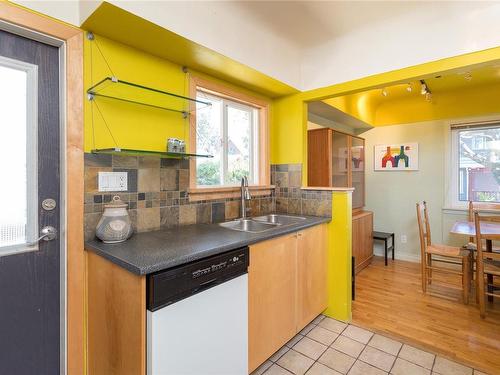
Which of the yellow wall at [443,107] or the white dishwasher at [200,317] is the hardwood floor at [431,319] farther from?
the yellow wall at [443,107]

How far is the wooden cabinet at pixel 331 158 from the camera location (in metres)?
Answer: 3.19

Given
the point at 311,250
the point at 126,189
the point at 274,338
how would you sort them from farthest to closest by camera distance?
1. the point at 311,250
2. the point at 274,338
3. the point at 126,189

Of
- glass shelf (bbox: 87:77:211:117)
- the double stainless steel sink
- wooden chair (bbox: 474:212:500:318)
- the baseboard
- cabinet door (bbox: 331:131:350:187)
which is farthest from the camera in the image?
the baseboard

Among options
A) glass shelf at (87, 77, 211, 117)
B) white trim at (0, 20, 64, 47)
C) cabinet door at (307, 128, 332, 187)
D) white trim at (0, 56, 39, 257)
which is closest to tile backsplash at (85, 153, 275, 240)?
white trim at (0, 56, 39, 257)

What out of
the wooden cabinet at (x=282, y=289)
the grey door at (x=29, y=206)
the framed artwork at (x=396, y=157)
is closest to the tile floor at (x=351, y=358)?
the wooden cabinet at (x=282, y=289)

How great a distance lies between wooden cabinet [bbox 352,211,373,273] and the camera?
133 inches

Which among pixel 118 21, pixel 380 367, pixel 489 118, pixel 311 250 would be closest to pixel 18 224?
pixel 118 21

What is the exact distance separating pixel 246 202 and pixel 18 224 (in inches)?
63.6

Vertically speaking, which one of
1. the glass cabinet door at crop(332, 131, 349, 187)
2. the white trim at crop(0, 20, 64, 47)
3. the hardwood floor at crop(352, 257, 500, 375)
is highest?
Answer: the white trim at crop(0, 20, 64, 47)

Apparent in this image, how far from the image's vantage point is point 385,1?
188cm

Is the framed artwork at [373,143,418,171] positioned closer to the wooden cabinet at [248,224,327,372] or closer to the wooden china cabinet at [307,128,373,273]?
the wooden china cabinet at [307,128,373,273]

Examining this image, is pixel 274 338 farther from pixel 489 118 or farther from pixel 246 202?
pixel 489 118

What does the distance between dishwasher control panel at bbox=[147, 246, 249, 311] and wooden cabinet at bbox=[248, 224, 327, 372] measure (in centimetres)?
17

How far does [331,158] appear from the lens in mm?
3207
